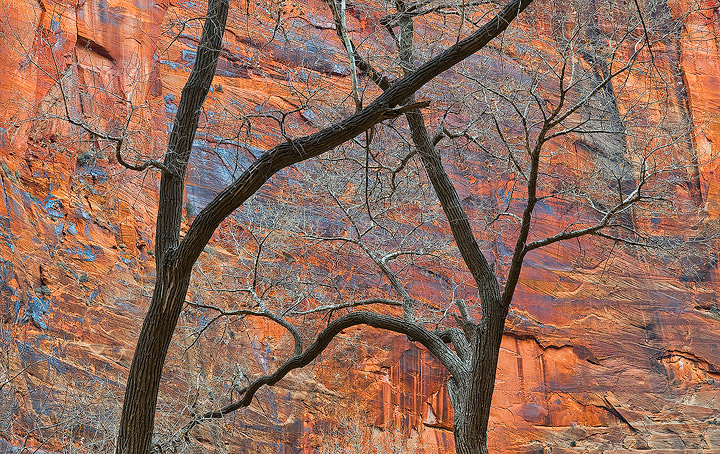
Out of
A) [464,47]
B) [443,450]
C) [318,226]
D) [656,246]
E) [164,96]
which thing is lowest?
[443,450]

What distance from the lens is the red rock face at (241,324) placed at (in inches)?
488

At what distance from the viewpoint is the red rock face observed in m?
12.4

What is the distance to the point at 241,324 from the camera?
45.5 ft

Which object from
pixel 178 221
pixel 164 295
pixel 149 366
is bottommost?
pixel 149 366

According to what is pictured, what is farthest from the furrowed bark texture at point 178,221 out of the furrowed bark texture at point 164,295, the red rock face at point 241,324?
the red rock face at point 241,324

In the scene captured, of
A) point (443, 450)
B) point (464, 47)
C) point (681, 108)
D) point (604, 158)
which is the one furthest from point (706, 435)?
point (464, 47)

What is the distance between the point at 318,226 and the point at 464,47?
10191 millimetres

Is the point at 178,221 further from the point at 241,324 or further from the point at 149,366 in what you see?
the point at 241,324

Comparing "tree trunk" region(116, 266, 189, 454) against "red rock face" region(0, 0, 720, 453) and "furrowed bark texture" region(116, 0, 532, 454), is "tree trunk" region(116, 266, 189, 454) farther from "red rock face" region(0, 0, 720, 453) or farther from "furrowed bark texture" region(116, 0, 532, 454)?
"red rock face" region(0, 0, 720, 453)

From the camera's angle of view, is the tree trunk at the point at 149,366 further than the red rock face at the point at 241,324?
No

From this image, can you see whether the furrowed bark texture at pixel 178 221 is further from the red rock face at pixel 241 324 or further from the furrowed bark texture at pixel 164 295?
the red rock face at pixel 241 324

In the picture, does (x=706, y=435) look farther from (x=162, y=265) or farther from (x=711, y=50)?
(x=162, y=265)

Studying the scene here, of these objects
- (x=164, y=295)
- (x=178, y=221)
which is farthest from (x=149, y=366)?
(x=178, y=221)

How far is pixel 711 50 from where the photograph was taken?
19.3 metres
